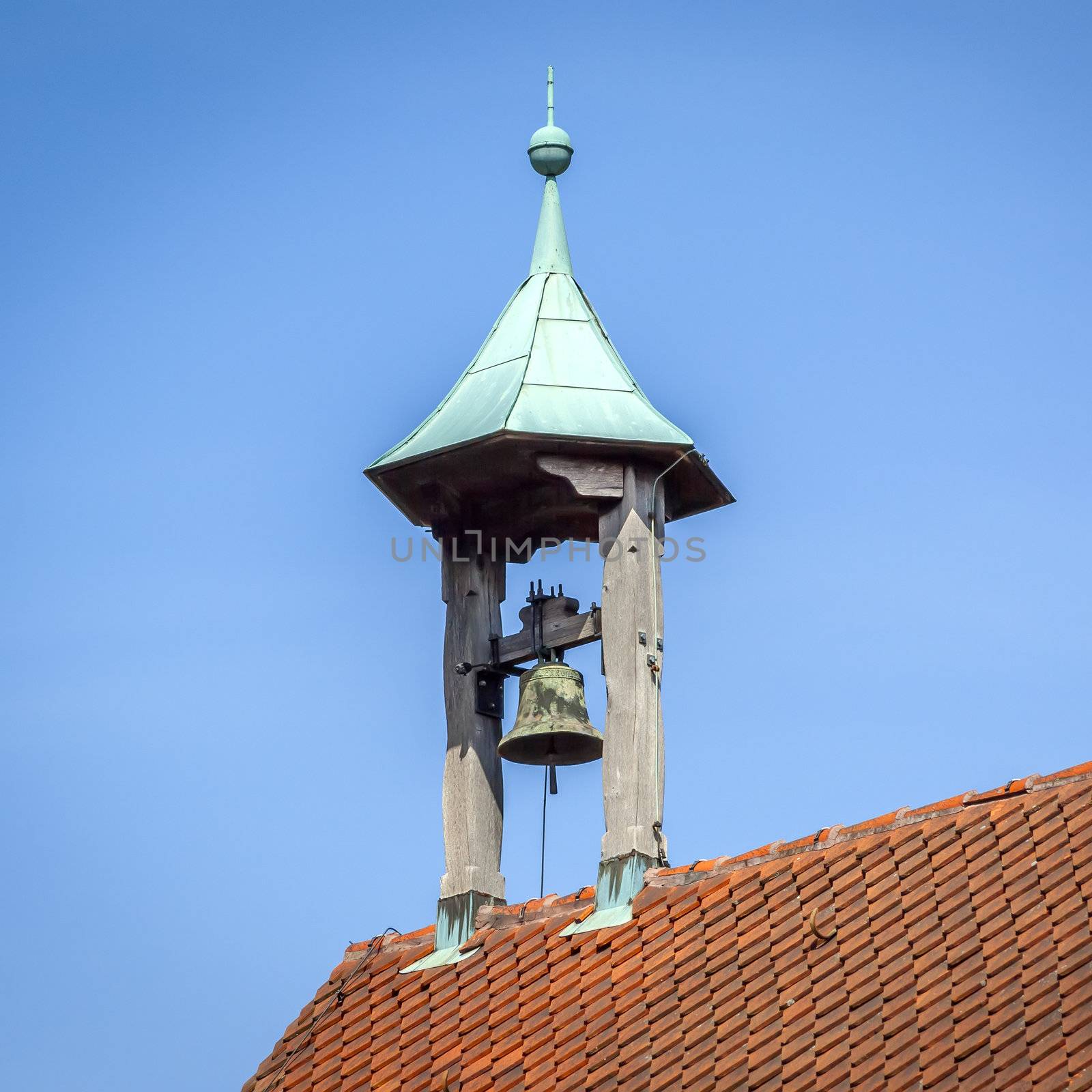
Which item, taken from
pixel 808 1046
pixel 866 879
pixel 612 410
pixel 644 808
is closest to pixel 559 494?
pixel 612 410

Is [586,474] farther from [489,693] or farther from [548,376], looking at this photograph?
[489,693]

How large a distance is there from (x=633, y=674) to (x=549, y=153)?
13.5 ft

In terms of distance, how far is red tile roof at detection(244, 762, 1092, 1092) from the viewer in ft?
39.7

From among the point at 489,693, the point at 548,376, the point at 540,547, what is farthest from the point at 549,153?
the point at 489,693

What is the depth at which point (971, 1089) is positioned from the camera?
458 inches

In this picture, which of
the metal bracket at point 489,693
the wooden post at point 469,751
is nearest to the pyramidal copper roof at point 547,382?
the wooden post at point 469,751

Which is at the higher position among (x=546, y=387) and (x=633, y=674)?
(x=546, y=387)

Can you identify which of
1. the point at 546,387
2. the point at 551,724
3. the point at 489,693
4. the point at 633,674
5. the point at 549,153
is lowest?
the point at 551,724

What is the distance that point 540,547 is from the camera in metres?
16.5

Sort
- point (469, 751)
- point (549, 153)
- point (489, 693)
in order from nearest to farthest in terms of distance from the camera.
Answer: point (469, 751), point (489, 693), point (549, 153)

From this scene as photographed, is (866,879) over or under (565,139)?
under

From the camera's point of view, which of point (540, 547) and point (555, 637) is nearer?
point (555, 637)

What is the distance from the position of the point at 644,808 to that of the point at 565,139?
5061mm

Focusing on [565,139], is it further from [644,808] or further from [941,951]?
[941,951]
